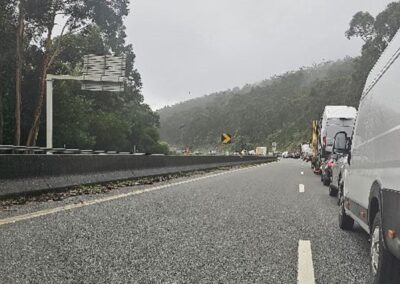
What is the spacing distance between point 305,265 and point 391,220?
1.37 m

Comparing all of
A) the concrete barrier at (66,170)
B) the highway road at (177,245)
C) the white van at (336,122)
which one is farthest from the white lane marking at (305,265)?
the white van at (336,122)

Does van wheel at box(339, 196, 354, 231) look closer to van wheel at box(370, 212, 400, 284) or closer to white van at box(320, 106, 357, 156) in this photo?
van wheel at box(370, 212, 400, 284)

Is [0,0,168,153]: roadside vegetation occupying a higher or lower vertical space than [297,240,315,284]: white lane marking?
higher

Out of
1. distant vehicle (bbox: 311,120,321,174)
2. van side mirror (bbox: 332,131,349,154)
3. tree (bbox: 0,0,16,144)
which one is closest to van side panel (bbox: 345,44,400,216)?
van side mirror (bbox: 332,131,349,154)

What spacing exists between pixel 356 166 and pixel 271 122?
178875 millimetres

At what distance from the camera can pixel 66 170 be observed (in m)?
11.3

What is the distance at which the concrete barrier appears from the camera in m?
9.20

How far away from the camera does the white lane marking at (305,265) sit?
4198 millimetres

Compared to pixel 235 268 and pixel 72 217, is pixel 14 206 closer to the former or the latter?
pixel 72 217

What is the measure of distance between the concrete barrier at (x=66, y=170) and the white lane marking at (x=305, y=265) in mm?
5449

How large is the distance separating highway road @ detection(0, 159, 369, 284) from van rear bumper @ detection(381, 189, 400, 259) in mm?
807

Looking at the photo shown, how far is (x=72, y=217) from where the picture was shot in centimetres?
735

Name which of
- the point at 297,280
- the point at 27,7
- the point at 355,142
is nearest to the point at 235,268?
the point at 297,280

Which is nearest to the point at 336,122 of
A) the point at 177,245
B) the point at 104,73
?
the point at 104,73
